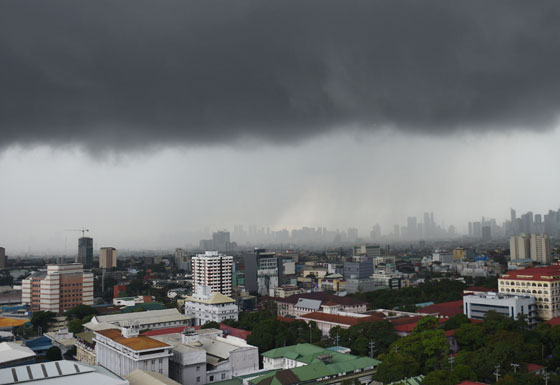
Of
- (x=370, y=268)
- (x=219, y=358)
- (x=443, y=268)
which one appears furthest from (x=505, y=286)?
(x=443, y=268)

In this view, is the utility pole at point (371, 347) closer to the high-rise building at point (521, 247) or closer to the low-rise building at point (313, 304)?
the low-rise building at point (313, 304)

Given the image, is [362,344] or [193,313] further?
[193,313]

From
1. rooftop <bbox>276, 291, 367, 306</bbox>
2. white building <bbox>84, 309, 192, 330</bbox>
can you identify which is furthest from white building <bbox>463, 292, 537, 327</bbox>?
white building <bbox>84, 309, 192, 330</bbox>

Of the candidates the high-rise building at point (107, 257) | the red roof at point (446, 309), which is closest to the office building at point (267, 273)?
the red roof at point (446, 309)

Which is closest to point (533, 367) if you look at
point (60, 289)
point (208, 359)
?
point (208, 359)

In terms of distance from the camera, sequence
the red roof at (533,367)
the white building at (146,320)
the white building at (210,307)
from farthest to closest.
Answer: the white building at (210,307) → the white building at (146,320) → the red roof at (533,367)

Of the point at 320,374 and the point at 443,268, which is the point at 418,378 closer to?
the point at 320,374

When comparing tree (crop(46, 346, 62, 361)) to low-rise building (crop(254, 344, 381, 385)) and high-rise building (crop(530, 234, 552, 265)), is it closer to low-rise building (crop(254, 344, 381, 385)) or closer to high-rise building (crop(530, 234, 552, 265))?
low-rise building (crop(254, 344, 381, 385))
